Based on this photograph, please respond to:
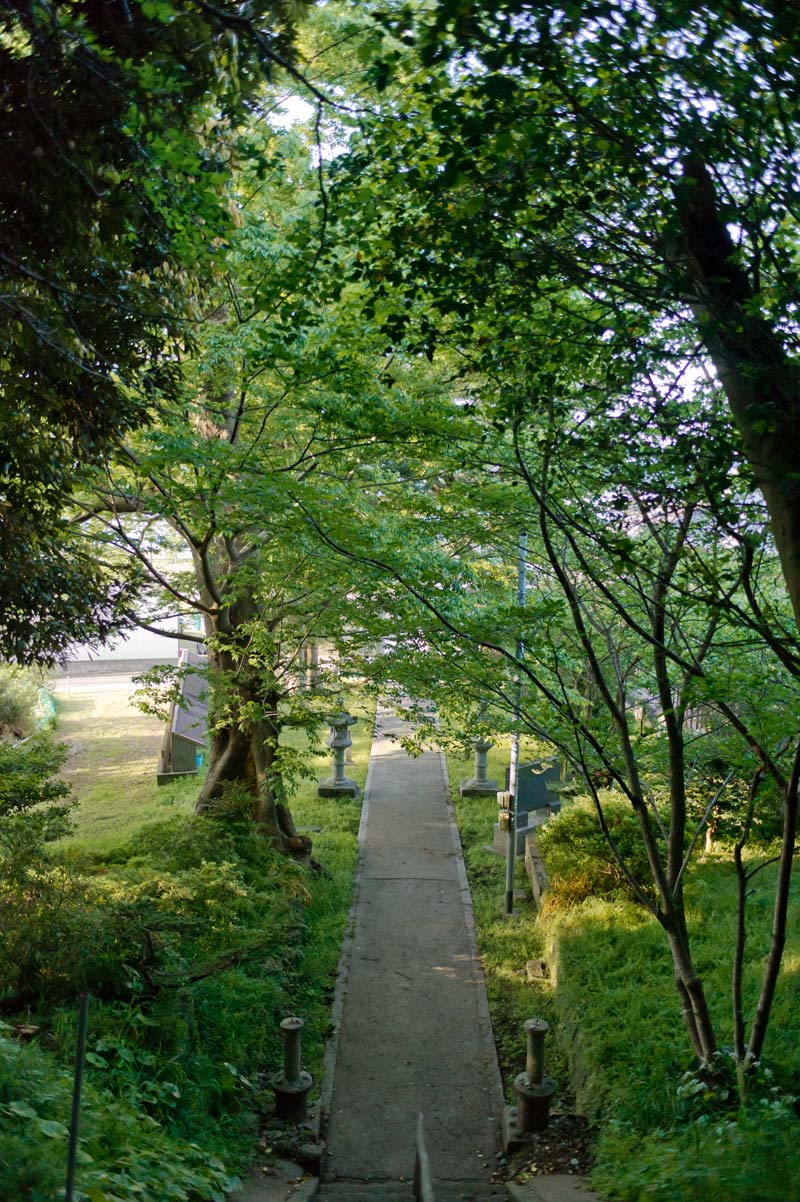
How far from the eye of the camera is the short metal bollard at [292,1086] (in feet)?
22.8

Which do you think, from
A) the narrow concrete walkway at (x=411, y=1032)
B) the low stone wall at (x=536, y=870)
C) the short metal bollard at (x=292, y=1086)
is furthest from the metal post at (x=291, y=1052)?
the low stone wall at (x=536, y=870)

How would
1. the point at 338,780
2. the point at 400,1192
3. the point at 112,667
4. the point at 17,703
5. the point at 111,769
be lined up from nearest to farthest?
the point at 400,1192 → the point at 338,780 → the point at 111,769 → the point at 17,703 → the point at 112,667

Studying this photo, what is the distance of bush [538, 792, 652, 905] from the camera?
33.8ft

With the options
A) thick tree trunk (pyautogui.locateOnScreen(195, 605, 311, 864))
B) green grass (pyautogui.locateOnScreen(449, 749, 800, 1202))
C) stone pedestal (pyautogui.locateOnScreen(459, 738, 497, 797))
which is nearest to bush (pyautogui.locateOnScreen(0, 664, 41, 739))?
thick tree trunk (pyautogui.locateOnScreen(195, 605, 311, 864))

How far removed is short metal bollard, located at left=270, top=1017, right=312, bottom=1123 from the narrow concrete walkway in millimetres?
344

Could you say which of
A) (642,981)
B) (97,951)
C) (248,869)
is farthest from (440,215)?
(248,869)

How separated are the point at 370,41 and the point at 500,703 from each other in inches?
171

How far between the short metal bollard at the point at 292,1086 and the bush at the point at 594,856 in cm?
430

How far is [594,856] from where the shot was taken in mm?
10625

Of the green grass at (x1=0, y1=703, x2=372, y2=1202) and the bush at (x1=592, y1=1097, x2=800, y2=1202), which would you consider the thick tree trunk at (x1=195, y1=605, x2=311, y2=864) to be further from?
the bush at (x1=592, y1=1097, x2=800, y2=1202)

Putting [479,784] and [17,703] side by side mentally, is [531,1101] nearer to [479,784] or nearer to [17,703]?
[479,784]

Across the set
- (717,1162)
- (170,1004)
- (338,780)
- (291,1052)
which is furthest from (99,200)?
(338,780)

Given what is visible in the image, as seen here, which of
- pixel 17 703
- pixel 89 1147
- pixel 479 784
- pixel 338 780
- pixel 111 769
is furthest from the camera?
pixel 17 703

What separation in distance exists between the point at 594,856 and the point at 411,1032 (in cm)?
308
